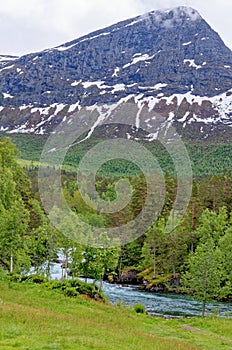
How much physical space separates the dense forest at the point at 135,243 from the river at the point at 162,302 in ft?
5.35

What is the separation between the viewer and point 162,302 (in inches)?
2263

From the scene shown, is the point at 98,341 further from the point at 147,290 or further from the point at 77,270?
the point at 147,290

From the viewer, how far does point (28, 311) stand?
23.3m

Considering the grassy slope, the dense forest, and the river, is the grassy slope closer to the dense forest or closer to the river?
the dense forest

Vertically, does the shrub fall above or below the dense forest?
below

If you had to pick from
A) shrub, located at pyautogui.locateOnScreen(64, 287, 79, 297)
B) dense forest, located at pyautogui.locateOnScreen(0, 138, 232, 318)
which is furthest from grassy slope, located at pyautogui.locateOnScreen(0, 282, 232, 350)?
dense forest, located at pyautogui.locateOnScreen(0, 138, 232, 318)

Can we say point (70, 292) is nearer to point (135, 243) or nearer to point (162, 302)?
point (162, 302)

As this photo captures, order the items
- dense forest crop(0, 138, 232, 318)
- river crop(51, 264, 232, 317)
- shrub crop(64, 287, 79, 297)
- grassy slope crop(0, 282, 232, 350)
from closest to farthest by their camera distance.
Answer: grassy slope crop(0, 282, 232, 350), shrub crop(64, 287, 79, 297), dense forest crop(0, 138, 232, 318), river crop(51, 264, 232, 317)

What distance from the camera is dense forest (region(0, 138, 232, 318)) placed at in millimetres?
49906

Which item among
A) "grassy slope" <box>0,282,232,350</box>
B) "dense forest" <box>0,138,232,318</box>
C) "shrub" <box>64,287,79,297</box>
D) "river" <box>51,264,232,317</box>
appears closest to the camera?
"grassy slope" <box>0,282,232,350</box>

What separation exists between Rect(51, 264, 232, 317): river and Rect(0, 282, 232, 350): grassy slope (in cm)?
1486

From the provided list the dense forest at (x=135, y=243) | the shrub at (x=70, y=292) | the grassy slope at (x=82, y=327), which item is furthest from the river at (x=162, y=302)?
the shrub at (x=70, y=292)

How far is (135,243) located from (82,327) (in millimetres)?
63444

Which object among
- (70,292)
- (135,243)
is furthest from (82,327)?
(135,243)
